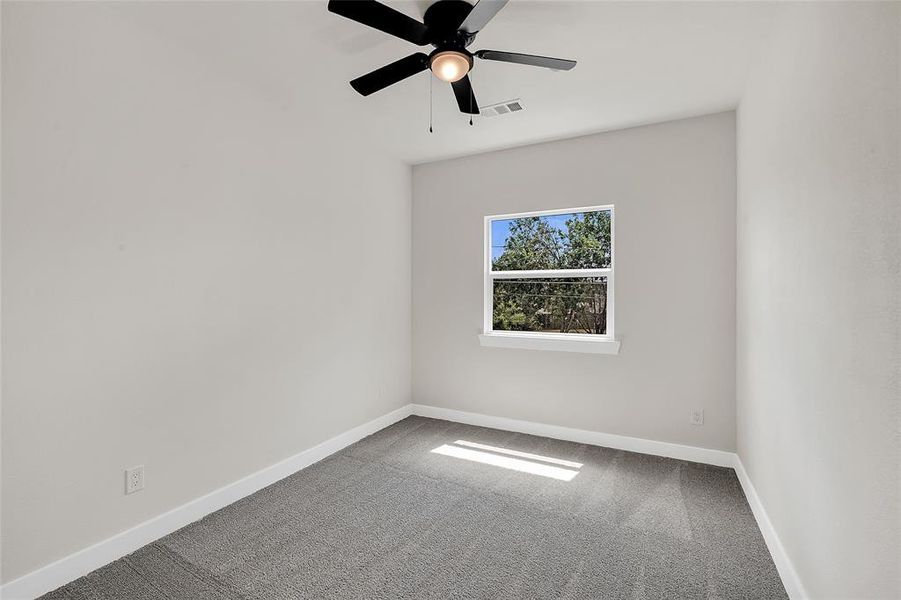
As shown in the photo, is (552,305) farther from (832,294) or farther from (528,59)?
(832,294)

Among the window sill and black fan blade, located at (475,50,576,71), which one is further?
the window sill

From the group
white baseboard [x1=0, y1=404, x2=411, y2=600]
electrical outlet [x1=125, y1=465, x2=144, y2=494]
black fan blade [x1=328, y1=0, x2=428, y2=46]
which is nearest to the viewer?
black fan blade [x1=328, y1=0, x2=428, y2=46]

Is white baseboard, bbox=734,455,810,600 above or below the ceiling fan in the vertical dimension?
below

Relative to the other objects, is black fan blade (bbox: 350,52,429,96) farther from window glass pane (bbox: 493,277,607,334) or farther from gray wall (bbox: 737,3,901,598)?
window glass pane (bbox: 493,277,607,334)

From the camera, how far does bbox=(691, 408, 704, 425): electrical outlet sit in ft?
10.6

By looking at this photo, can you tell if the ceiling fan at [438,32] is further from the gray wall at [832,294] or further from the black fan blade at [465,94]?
the gray wall at [832,294]

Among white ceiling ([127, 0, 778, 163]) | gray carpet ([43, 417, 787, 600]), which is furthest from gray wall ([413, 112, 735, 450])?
gray carpet ([43, 417, 787, 600])


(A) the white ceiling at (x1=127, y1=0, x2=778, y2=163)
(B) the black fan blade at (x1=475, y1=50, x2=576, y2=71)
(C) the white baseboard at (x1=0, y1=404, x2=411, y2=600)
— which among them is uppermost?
(A) the white ceiling at (x1=127, y1=0, x2=778, y2=163)

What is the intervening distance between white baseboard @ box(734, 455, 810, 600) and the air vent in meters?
2.79

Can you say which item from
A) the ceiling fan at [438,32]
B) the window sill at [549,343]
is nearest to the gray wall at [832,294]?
the ceiling fan at [438,32]

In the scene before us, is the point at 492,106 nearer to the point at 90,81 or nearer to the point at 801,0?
the point at 801,0

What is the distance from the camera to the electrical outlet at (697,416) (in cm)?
323

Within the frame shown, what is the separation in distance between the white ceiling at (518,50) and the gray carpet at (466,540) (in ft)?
8.33

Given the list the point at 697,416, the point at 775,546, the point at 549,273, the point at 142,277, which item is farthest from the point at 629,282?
the point at 142,277
